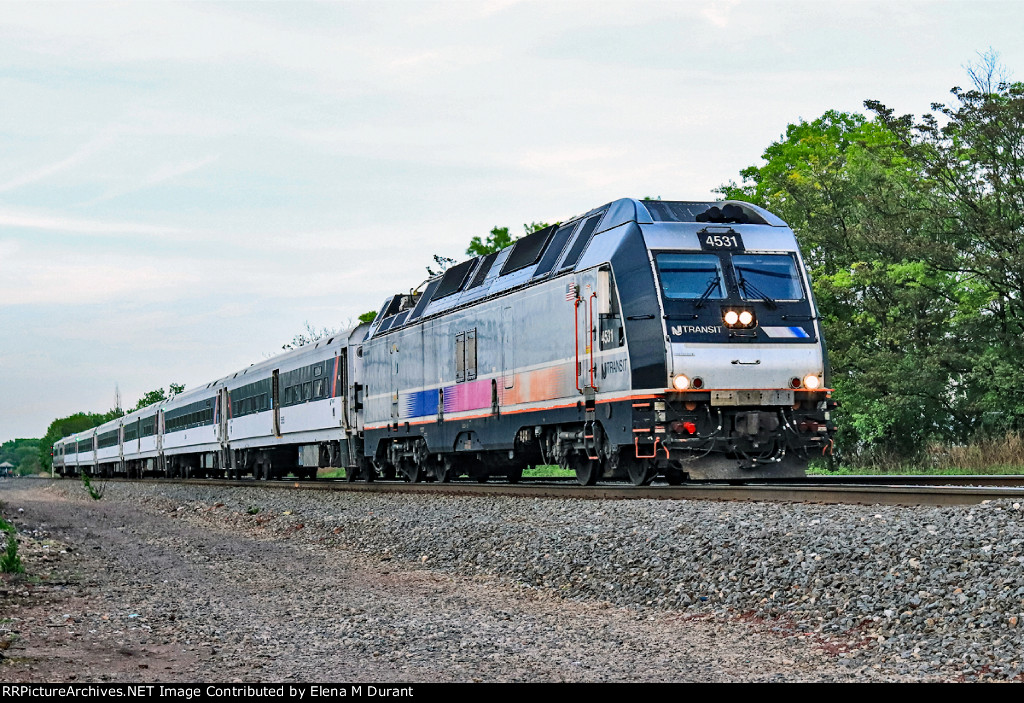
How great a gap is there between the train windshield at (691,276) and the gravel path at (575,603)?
3.00 meters

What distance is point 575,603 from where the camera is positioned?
384 inches

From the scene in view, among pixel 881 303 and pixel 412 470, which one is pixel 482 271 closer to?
pixel 412 470

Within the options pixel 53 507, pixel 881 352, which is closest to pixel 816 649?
pixel 881 352

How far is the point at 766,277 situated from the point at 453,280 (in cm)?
756

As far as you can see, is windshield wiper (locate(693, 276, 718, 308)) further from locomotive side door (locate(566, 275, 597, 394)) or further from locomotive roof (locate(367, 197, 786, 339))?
locomotive side door (locate(566, 275, 597, 394))

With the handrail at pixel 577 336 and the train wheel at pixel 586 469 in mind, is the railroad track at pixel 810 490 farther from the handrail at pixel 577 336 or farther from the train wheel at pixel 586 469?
the handrail at pixel 577 336

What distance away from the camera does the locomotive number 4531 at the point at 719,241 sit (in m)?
15.0

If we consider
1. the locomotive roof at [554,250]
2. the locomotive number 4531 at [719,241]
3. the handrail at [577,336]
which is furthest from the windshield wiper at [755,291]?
the handrail at [577,336]

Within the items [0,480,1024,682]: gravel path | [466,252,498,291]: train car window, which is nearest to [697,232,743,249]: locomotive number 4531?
[0,480,1024,682]: gravel path

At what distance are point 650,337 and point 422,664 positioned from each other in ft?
25.6

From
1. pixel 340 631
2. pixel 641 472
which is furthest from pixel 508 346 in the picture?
pixel 340 631

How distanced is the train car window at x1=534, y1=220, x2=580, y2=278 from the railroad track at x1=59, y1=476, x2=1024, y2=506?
11.0 ft

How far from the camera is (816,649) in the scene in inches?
289
